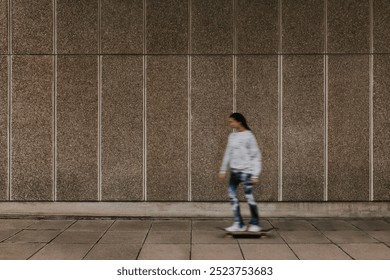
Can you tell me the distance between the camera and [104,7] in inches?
367

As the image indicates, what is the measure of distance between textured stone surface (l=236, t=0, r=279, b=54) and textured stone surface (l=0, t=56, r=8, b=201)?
485 centimetres

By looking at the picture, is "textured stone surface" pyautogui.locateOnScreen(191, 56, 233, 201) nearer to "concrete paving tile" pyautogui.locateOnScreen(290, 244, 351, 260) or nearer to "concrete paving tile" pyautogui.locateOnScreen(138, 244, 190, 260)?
"concrete paving tile" pyautogui.locateOnScreen(138, 244, 190, 260)

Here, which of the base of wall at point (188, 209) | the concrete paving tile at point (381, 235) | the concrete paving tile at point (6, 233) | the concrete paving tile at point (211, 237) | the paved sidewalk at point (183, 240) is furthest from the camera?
the base of wall at point (188, 209)

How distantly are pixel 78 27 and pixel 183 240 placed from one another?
16.1ft

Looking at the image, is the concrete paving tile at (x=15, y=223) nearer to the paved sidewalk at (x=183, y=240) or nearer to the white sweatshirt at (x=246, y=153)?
the paved sidewalk at (x=183, y=240)

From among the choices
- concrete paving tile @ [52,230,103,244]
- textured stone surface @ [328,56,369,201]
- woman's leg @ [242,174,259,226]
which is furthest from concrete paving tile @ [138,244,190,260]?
textured stone surface @ [328,56,369,201]

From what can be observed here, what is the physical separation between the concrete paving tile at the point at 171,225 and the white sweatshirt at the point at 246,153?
1.71 m

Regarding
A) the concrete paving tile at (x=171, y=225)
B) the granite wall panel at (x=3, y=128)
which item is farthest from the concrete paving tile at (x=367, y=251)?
the granite wall panel at (x=3, y=128)

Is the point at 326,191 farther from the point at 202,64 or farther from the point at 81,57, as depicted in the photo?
the point at 81,57

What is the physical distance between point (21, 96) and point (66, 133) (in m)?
1.20

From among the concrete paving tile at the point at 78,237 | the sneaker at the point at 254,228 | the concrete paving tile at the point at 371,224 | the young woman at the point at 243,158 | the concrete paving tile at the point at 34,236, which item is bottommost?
the concrete paving tile at the point at 78,237

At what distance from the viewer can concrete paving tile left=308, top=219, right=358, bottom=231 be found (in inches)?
333

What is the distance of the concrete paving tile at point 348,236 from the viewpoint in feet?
24.4

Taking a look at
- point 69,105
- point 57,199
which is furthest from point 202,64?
point 57,199
